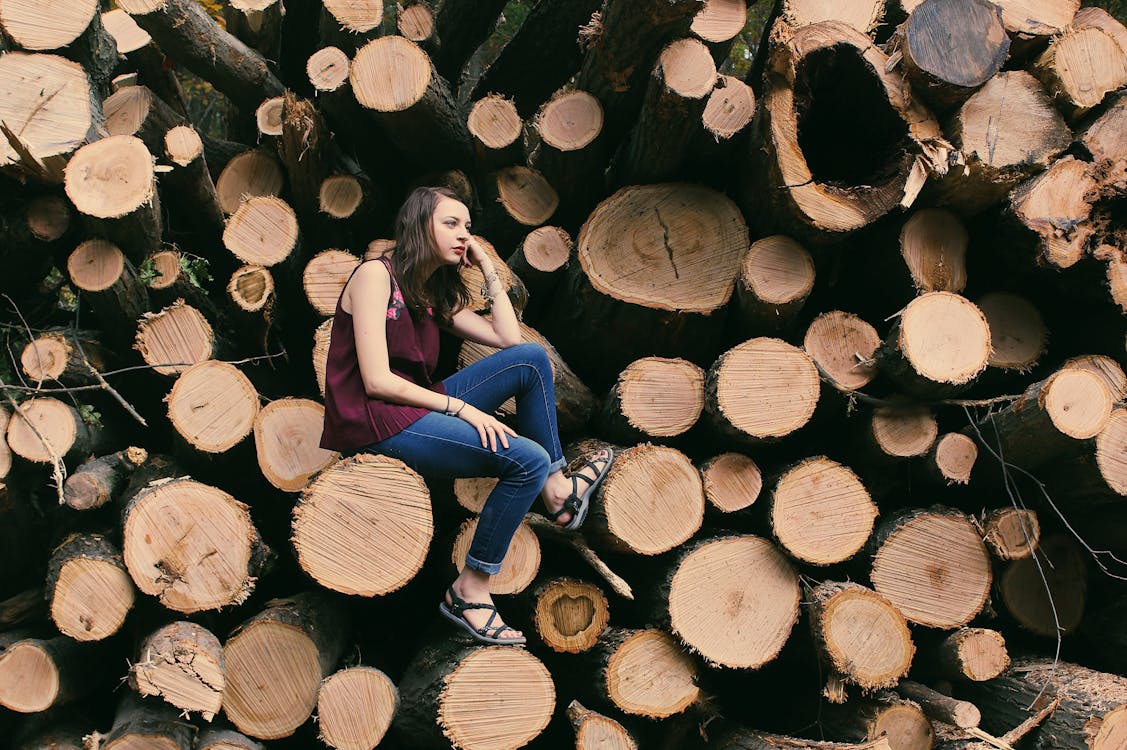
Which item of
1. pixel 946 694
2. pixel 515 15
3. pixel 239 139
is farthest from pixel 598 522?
pixel 515 15

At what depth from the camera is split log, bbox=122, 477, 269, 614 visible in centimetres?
285

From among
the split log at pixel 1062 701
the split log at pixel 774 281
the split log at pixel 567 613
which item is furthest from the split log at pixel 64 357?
the split log at pixel 1062 701

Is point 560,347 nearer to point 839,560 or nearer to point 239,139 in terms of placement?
point 839,560

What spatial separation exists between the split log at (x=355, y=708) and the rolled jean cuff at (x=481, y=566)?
0.47 meters

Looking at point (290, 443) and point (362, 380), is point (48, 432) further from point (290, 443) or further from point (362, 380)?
point (362, 380)

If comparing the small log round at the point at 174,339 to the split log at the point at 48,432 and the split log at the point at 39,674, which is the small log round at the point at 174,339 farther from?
the split log at the point at 39,674

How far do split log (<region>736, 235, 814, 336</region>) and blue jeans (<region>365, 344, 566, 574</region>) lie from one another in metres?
0.84

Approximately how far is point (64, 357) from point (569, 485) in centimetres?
205

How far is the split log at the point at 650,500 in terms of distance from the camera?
3.13 m

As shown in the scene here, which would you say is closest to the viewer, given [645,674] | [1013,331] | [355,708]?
[355,708]

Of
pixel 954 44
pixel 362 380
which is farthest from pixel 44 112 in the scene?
pixel 954 44

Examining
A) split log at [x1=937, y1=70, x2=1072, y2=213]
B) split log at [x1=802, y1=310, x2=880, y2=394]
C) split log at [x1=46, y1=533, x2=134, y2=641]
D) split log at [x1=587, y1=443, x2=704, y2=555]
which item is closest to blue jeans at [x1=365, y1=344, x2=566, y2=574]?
split log at [x1=587, y1=443, x2=704, y2=555]

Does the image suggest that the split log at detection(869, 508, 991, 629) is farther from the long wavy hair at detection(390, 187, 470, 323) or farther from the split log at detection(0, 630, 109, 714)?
the split log at detection(0, 630, 109, 714)

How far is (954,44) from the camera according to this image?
3.28 metres
